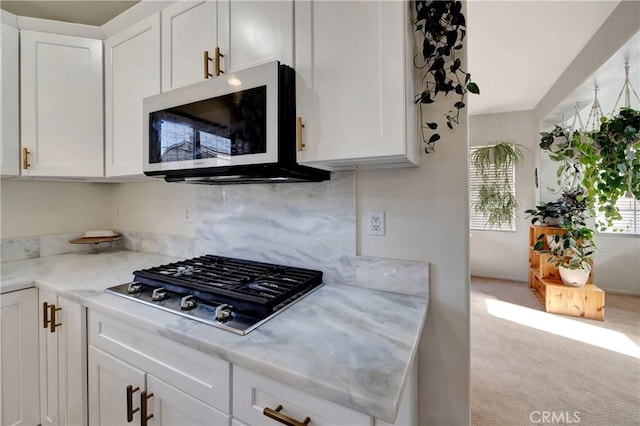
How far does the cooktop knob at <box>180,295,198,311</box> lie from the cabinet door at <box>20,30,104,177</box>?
1265mm

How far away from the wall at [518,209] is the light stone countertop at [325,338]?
13.7 feet

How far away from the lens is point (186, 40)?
137cm

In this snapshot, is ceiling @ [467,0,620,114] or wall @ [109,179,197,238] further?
ceiling @ [467,0,620,114]

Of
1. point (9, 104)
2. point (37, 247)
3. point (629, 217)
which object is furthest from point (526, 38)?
point (37, 247)

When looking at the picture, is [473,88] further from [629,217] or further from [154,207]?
[629,217]

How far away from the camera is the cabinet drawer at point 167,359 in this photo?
0.83 meters

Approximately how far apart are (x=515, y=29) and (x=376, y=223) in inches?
89.5

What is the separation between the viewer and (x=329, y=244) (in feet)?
4.48

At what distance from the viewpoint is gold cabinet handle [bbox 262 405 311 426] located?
27.2 inches

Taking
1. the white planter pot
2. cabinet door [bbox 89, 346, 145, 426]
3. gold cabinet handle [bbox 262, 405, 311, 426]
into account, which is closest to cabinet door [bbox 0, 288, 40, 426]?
cabinet door [bbox 89, 346, 145, 426]

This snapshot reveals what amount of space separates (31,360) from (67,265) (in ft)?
1.77

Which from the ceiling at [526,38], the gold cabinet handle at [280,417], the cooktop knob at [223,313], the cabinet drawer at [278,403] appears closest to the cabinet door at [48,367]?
the cooktop knob at [223,313]

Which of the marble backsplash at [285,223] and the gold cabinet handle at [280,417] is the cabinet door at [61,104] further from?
the gold cabinet handle at [280,417]

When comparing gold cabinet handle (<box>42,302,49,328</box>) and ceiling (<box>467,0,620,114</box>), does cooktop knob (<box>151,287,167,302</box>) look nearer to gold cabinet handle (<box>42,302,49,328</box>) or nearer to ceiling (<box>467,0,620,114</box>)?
gold cabinet handle (<box>42,302,49,328</box>)
